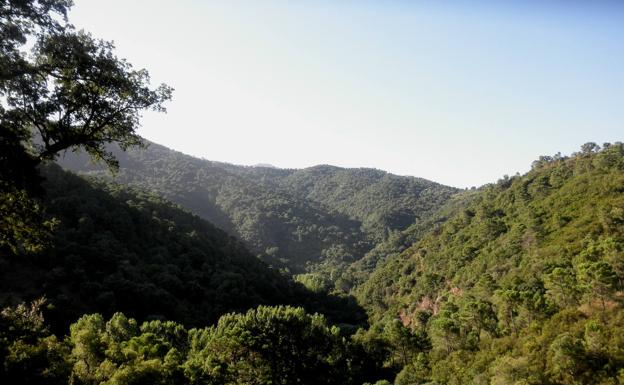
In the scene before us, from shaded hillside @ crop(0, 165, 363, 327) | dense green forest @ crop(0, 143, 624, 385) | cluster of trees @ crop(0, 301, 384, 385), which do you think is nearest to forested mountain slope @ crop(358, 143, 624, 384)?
dense green forest @ crop(0, 143, 624, 385)

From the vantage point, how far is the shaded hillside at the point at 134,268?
205 ft

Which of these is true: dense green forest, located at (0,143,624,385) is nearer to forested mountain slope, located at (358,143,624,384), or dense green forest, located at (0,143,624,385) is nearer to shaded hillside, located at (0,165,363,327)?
forested mountain slope, located at (358,143,624,384)

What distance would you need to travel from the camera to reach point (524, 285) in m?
64.8

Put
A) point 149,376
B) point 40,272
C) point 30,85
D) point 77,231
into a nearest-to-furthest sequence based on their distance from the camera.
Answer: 1. point 30,85
2. point 149,376
3. point 40,272
4. point 77,231

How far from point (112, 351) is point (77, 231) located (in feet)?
146

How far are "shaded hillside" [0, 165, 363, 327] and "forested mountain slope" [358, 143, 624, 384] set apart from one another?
27149 millimetres

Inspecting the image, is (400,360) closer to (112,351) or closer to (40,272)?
(112,351)

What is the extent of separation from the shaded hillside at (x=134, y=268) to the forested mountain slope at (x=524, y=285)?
89.1 feet

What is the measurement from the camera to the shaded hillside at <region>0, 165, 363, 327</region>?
62.5 metres

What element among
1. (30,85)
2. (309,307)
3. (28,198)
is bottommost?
(309,307)

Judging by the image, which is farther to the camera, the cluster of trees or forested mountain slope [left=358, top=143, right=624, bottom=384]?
forested mountain slope [left=358, top=143, right=624, bottom=384]

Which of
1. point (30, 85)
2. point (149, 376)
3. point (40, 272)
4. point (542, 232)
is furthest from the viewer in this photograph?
point (542, 232)

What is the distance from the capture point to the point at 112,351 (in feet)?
123

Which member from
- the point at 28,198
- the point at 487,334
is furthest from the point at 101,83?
the point at 487,334
